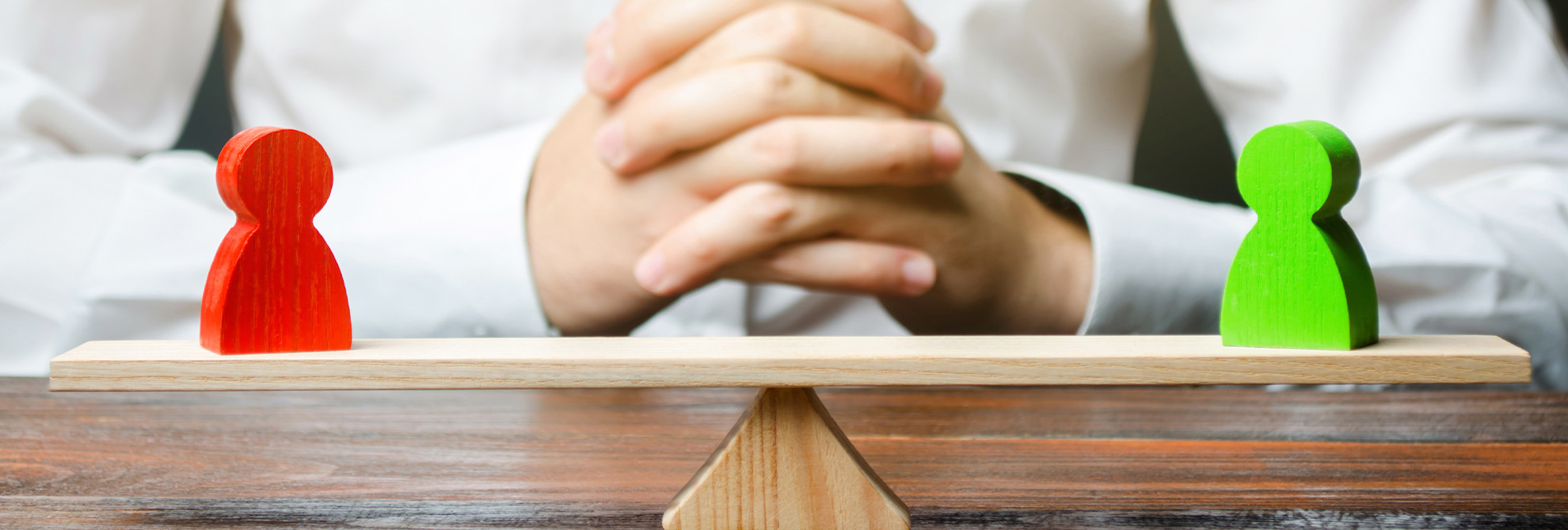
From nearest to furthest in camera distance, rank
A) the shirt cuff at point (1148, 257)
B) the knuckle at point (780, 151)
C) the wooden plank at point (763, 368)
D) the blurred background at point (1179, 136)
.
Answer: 1. the wooden plank at point (763, 368)
2. the knuckle at point (780, 151)
3. the shirt cuff at point (1148, 257)
4. the blurred background at point (1179, 136)

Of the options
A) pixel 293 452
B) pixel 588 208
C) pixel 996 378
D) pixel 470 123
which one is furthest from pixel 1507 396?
pixel 470 123

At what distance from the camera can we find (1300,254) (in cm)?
35

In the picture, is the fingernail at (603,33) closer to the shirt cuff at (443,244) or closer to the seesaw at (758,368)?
the shirt cuff at (443,244)

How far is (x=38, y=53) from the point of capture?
0.89 metres

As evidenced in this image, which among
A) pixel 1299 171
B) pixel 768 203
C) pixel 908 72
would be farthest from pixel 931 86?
pixel 1299 171

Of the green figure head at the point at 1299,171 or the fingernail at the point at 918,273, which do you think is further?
the fingernail at the point at 918,273

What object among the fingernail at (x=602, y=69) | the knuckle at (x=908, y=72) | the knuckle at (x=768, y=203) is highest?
the fingernail at (x=602, y=69)

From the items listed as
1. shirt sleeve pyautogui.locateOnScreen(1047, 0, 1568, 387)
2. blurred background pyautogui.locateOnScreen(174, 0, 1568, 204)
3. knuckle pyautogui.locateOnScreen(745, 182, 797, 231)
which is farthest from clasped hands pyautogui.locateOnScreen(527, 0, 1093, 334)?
blurred background pyautogui.locateOnScreen(174, 0, 1568, 204)

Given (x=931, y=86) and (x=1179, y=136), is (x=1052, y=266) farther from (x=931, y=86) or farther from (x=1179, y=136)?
(x=1179, y=136)

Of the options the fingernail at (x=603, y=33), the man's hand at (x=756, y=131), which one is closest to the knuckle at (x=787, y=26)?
the man's hand at (x=756, y=131)

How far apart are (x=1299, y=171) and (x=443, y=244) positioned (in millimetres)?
587

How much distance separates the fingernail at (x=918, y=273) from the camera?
22.0 inches

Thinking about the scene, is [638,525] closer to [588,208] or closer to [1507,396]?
[588,208]

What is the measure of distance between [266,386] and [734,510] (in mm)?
174
